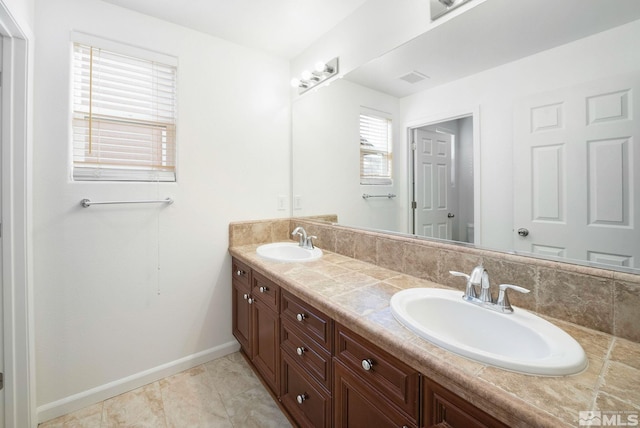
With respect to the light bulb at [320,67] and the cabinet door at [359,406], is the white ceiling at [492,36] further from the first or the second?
the cabinet door at [359,406]

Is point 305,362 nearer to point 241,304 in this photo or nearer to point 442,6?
point 241,304

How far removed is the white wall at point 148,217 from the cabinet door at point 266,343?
476 mm

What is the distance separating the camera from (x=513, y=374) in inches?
25.3

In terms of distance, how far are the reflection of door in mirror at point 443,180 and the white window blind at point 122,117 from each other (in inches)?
61.7

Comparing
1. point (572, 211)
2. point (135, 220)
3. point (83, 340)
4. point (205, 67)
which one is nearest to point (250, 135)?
point (205, 67)

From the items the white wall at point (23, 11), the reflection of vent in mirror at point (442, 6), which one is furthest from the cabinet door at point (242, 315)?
the reflection of vent in mirror at point (442, 6)

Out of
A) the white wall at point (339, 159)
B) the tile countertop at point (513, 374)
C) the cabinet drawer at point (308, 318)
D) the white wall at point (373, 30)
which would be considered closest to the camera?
the tile countertop at point (513, 374)

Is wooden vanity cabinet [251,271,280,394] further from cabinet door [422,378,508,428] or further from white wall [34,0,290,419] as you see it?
cabinet door [422,378,508,428]

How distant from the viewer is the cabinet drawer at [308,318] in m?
1.12

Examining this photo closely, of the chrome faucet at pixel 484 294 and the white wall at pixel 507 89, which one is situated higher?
the white wall at pixel 507 89

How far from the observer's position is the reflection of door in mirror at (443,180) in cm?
122

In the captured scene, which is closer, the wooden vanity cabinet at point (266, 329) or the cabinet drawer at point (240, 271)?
the wooden vanity cabinet at point (266, 329)

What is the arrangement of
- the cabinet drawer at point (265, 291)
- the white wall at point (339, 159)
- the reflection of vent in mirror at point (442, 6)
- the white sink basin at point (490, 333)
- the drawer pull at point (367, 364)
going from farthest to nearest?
1. the white wall at point (339, 159)
2. the cabinet drawer at point (265, 291)
3. the reflection of vent in mirror at point (442, 6)
4. the drawer pull at point (367, 364)
5. the white sink basin at point (490, 333)

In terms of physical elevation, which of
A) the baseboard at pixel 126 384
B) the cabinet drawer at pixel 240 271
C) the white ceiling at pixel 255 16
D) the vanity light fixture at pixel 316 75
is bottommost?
the baseboard at pixel 126 384
